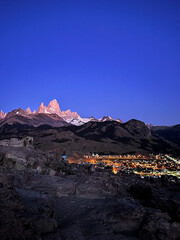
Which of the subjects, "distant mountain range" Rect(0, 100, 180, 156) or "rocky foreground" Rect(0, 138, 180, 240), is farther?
"distant mountain range" Rect(0, 100, 180, 156)

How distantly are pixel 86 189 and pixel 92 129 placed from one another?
18088cm

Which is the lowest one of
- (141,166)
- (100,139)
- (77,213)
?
(77,213)

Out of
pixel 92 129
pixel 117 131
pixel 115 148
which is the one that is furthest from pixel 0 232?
pixel 92 129

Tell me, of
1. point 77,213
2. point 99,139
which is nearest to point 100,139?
point 99,139

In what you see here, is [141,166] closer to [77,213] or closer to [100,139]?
[77,213]

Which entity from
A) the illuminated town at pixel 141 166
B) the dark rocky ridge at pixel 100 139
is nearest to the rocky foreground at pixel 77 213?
the illuminated town at pixel 141 166

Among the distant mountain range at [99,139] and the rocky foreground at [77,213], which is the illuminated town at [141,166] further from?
the rocky foreground at [77,213]

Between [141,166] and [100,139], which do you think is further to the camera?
[100,139]

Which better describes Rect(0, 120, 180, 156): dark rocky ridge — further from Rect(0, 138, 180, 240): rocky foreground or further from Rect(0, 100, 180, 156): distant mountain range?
Rect(0, 138, 180, 240): rocky foreground

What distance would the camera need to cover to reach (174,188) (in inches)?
1059

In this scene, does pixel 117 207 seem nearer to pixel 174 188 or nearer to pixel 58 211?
pixel 58 211

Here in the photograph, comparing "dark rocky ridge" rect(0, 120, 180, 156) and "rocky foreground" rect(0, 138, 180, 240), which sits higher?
"dark rocky ridge" rect(0, 120, 180, 156)

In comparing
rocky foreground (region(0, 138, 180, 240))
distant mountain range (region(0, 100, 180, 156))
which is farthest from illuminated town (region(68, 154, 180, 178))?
rocky foreground (region(0, 138, 180, 240))

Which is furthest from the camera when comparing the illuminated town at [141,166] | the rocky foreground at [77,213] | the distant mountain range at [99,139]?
the distant mountain range at [99,139]
